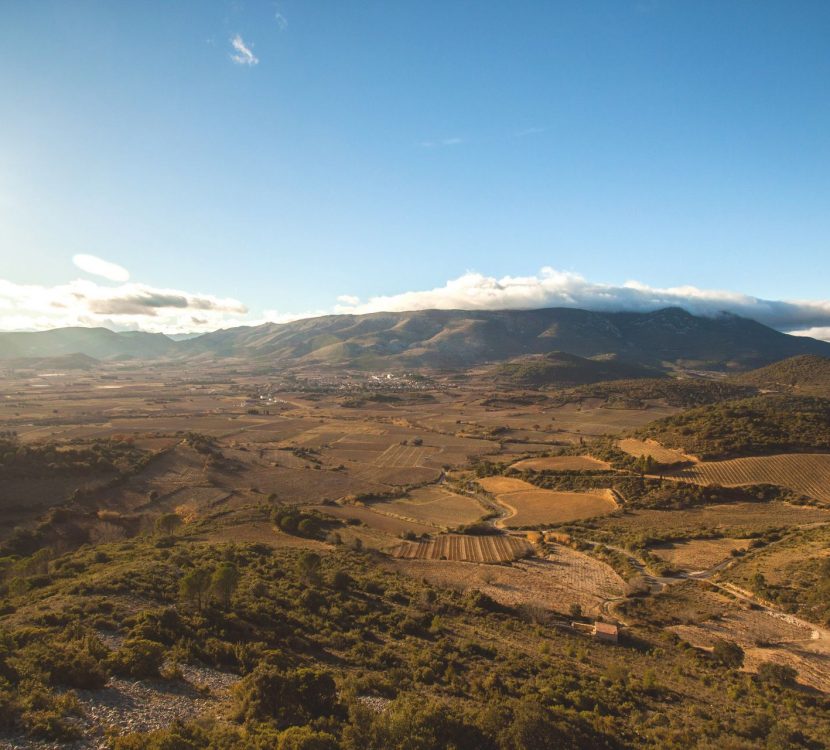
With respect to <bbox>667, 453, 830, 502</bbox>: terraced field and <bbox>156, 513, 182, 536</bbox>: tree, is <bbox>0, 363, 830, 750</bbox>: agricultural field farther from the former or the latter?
<bbox>667, 453, 830, 502</bbox>: terraced field

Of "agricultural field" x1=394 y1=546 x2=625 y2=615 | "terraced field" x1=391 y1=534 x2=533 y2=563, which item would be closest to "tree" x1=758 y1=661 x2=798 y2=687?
"agricultural field" x1=394 y1=546 x2=625 y2=615

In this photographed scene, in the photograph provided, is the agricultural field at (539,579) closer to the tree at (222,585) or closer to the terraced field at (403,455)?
the tree at (222,585)

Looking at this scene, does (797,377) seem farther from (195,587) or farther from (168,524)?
(195,587)

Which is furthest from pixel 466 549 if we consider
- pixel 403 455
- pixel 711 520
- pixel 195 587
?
pixel 403 455

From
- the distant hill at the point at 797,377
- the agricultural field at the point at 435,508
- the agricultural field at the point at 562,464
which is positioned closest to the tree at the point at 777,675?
the agricultural field at the point at 435,508

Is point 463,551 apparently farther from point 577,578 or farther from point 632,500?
point 632,500

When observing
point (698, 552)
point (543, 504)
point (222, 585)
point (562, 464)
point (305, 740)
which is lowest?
point (543, 504)

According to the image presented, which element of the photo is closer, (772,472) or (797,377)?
(772,472)
